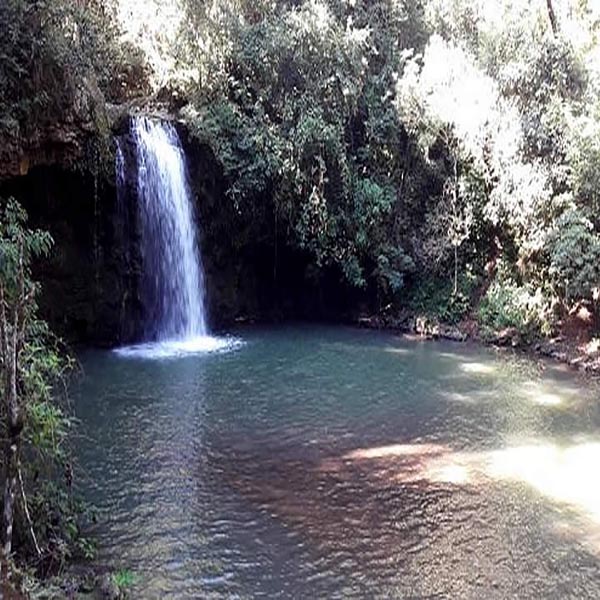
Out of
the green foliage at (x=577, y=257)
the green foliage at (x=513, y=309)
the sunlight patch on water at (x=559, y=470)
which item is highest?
the green foliage at (x=577, y=257)

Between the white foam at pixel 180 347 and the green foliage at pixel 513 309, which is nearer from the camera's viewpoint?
the white foam at pixel 180 347

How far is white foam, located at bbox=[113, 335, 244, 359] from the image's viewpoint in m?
15.3

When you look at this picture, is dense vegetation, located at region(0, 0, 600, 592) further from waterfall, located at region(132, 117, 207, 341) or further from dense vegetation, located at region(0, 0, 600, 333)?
waterfall, located at region(132, 117, 207, 341)

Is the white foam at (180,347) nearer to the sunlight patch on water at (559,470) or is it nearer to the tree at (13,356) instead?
the sunlight patch on water at (559,470)

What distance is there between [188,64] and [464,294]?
8.36 m

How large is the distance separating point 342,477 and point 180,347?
7761 millimetres

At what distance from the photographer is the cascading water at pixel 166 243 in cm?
1633

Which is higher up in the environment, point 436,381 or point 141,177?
point 141,177

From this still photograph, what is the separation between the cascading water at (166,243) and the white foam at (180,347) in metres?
0.02

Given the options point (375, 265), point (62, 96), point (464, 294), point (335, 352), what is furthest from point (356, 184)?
point (62, 96)

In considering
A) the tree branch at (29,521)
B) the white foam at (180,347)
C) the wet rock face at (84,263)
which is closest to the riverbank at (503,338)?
the white foam at (180,347)

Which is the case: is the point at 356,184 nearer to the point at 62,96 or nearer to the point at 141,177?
the point at 141,177

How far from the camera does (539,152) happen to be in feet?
56.5

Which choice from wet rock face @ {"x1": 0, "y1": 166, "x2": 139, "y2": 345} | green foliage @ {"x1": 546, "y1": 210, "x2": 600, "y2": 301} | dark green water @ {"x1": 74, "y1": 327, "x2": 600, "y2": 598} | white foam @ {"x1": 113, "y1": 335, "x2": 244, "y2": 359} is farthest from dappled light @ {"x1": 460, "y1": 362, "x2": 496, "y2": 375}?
wet rock face @ {"x1": 0, "y1": 166, "x2": 139, "y2": 345}
